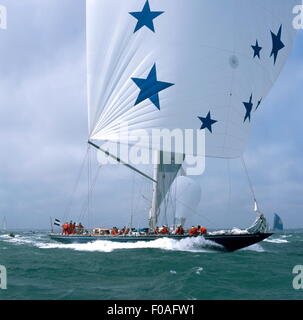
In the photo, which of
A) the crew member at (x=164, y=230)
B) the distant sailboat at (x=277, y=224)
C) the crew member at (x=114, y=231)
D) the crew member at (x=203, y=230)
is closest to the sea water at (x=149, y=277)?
the crew member at (x=203, y=230)

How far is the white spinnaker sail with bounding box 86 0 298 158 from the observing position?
65.8 ft

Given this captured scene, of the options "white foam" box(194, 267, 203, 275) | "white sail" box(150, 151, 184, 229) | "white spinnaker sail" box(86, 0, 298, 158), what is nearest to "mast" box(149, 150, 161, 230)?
"white sail" box(150, 151, 184, 229)

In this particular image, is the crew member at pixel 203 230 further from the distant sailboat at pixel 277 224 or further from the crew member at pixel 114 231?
the distant sailboat at pixel 277 224

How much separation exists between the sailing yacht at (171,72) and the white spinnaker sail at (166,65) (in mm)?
48

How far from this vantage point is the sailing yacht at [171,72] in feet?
65.8

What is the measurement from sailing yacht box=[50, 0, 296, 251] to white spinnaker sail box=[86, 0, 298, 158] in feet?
0.16

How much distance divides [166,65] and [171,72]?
42 centimetres

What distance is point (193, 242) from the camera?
22781mm

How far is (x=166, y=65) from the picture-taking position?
66.3ft

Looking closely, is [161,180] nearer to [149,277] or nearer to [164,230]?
[164,230]

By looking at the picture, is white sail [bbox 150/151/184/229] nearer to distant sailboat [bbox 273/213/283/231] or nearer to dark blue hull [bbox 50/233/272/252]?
dark blue hull [bbox 50/233/272/252]
